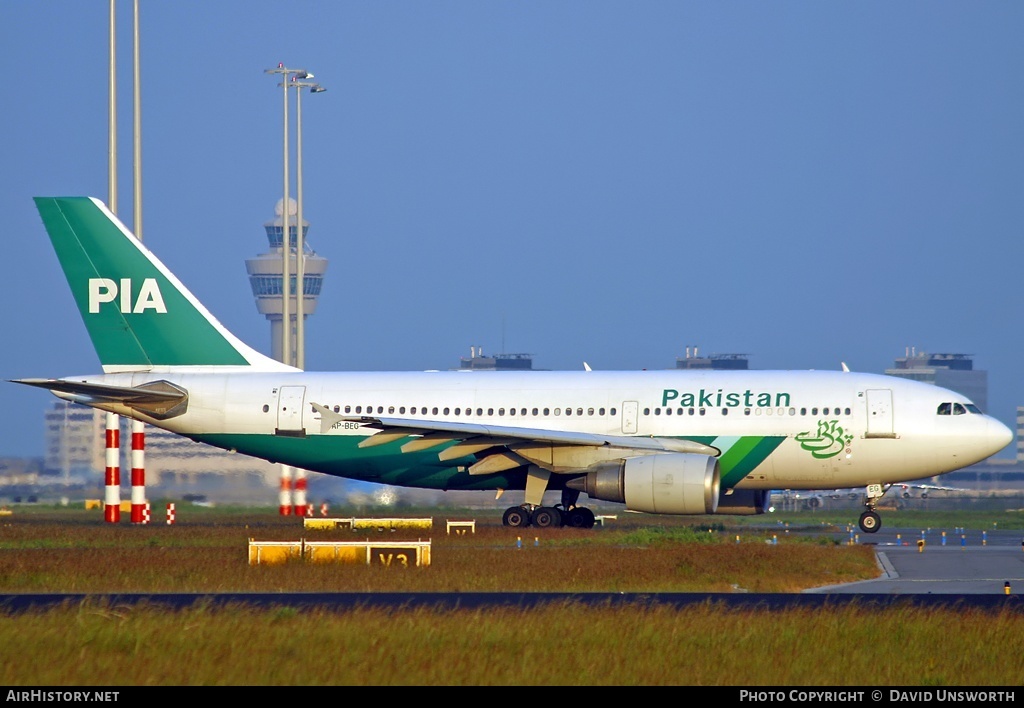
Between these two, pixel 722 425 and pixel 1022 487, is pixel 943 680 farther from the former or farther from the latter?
pixel 1022 487

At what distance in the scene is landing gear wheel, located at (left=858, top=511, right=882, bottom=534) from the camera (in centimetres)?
3284

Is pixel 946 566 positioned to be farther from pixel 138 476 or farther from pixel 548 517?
pixel 138 476

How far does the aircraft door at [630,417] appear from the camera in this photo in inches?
1277

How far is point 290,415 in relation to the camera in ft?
112

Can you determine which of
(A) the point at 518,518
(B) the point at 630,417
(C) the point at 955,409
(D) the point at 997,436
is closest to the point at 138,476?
(A) the point at 518,518

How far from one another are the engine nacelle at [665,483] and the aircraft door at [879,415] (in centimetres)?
387

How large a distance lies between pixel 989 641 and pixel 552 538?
52.3 feet

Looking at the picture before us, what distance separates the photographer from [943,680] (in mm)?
12297

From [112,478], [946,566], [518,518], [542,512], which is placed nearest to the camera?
[946,566]

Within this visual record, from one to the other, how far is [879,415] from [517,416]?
8.19m

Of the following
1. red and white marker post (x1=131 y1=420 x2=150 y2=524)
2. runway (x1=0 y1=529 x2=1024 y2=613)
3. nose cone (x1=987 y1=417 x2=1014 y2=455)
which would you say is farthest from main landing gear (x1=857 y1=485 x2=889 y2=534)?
red and white marker post (x1=131 y1=420 x2=150 y2=524)

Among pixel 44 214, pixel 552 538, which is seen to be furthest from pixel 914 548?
pixel 44 214

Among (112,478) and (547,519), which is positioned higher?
(112,478)

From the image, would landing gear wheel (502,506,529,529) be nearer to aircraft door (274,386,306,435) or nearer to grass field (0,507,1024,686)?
aircraft door (274,386,306,435)
